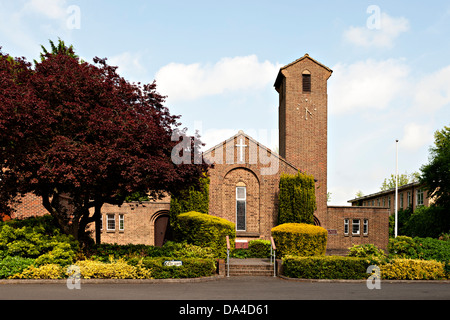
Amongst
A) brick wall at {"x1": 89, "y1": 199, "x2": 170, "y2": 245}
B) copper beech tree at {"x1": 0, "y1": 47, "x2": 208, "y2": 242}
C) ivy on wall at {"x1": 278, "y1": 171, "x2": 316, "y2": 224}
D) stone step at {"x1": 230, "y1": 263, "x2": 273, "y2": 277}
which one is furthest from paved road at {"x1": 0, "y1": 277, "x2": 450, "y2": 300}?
brick wall at {"x1": 89, "y1": 199, "x2": 170, "y2": 245}

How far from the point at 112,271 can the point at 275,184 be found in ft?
52.4

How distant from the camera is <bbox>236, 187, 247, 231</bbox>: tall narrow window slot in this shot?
98.3 ft

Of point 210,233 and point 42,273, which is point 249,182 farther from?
point 42,273

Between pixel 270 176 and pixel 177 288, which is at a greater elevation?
pixel 270 176

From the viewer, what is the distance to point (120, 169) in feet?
55.7

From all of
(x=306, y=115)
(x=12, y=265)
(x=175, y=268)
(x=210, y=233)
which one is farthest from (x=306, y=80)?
(x=12, y=265)

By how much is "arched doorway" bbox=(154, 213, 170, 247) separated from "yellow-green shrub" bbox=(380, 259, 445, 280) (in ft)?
66.8

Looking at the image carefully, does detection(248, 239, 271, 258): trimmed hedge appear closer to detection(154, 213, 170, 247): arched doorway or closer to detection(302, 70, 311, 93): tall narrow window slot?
detection(154, 213, 170, 247): arched doorway

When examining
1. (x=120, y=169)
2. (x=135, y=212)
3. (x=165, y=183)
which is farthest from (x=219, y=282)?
(x=135, y=212)

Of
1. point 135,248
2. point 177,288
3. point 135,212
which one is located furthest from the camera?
point 135,212

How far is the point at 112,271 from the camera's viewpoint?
651 inches
